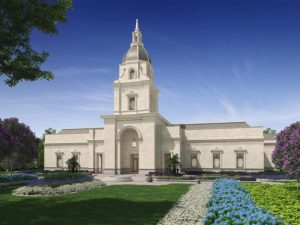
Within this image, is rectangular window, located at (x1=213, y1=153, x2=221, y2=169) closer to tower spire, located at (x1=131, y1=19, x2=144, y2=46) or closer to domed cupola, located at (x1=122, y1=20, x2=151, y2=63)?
domed cupola, located at (x1=122, y1=20, x2=151, y2=63)

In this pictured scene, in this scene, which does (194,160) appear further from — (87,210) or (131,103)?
(87,210)

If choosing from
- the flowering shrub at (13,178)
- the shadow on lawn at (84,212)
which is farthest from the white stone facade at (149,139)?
the shadow on lawn at (84,212)

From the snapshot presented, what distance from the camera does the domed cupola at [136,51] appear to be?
51125 millimetres

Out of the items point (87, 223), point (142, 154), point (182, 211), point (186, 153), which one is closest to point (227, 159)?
point (186, 153)

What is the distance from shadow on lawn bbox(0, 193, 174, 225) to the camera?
43.0ft

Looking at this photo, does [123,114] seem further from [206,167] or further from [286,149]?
[286,149]

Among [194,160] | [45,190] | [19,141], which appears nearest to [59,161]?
[19,141]

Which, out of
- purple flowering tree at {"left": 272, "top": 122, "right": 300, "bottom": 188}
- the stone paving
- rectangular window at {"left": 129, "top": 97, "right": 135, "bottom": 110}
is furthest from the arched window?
the stone paving

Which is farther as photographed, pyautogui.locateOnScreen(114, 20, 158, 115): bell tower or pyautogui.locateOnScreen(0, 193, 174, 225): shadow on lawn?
pyautogui.locateOnScreen(114, 20, 158, 115): bell tower

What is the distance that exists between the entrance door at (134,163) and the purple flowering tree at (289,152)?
29593 millimetres

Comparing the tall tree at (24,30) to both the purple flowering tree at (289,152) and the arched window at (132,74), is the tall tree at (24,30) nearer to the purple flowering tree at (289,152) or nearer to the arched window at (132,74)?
the purple flowering tree at (289,152)

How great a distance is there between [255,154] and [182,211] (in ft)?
112

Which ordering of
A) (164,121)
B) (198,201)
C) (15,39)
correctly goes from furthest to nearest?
(164,121) → (198,201) → (15,39)

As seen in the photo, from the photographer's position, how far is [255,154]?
1820 inches
